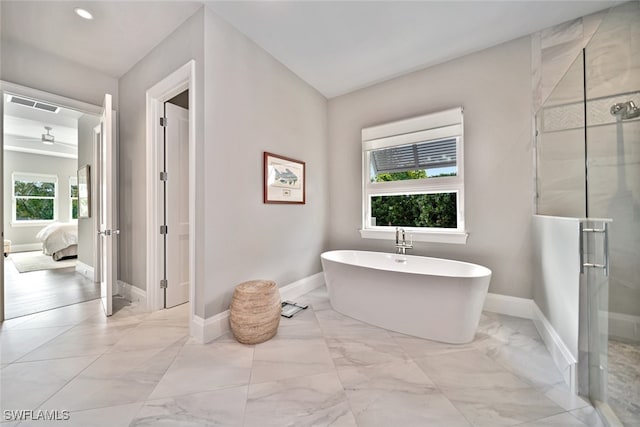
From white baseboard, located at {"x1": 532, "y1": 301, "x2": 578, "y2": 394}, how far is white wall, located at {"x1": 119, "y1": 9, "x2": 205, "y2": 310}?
2515mm

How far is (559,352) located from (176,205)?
11.3 feet

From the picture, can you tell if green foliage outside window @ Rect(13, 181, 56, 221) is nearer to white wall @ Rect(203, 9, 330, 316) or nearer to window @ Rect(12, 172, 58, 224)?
window @ Rect(12, 172, 58, 224)

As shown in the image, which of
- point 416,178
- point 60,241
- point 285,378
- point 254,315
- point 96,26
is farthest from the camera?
point 60,241

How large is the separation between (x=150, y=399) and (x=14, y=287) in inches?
139

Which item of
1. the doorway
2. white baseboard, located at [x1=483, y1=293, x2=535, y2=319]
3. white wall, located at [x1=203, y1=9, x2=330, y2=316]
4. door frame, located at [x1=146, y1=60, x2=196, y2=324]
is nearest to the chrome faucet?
white baseboard, located at [x1=483, y1=293, x2=535, y2=319]

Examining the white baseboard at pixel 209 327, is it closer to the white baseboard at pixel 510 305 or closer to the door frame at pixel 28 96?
the door frame at pixel 28 96

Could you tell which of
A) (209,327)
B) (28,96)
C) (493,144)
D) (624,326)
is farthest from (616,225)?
(28,96)

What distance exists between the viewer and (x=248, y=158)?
2342mm

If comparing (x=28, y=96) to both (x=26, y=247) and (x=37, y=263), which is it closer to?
(x=37, y=263)

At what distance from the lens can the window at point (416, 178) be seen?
8.88ft

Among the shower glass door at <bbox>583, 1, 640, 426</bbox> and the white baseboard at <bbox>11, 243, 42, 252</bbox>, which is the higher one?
the shower glass door at <bbox>583, 1, 640, 426</bbox>

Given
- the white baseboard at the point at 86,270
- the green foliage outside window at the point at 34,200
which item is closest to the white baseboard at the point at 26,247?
the green foliage outside window at the point at 34,200

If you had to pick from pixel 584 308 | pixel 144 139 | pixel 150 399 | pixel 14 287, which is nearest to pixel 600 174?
pixel 584 308

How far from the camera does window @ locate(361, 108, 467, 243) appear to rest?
2707mm
